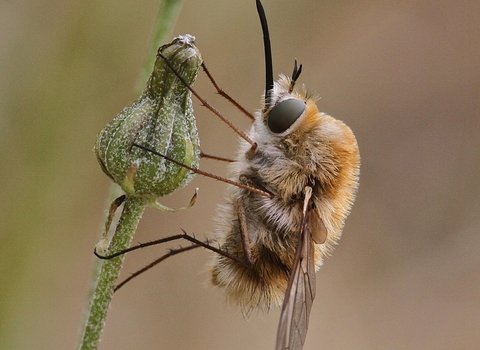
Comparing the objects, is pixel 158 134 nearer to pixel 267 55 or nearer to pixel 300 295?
pixel 267 55

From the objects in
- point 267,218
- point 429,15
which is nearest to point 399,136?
point 429,15

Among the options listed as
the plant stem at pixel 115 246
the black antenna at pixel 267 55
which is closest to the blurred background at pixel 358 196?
the black antenna at pixel 267 55

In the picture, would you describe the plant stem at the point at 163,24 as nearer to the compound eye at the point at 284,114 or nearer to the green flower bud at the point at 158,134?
the green flower bud at the point at 158,134

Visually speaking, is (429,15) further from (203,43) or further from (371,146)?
(203,43)

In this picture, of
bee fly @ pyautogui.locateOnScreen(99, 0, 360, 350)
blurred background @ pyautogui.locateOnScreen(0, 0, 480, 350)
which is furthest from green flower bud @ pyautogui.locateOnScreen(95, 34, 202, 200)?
blurred background @ pyautogui.locateOnScreen(0, 0, 480, 350)

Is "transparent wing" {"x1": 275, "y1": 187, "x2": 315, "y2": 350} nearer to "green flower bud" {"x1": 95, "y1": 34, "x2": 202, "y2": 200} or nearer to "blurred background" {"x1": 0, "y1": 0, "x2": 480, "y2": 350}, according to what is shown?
"green flower bud" {"x1": 95, "y1": 34, "x2": 202, "y2": 200}

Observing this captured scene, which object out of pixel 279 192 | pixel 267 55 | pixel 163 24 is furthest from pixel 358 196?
pixel 163 24
